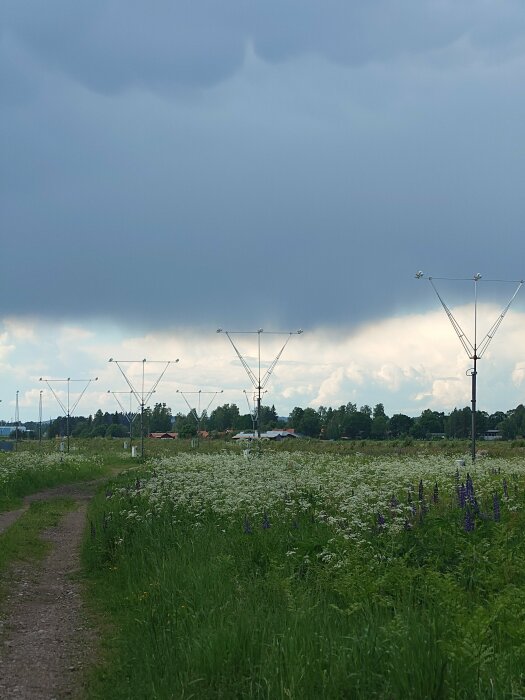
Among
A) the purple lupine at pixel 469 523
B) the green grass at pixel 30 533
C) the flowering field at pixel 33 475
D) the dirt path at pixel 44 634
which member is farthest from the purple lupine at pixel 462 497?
the flowering field at pixel 33 475

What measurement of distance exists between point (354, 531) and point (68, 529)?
10.8 metres

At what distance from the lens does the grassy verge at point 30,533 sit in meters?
16.0

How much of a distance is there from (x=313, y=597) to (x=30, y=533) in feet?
39.0

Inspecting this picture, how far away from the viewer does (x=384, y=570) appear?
32.6ft

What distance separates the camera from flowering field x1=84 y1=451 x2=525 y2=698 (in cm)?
642

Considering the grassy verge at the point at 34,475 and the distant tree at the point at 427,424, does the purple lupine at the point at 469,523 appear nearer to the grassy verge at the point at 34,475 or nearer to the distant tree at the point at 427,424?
the grassy verge at the point at 34,475

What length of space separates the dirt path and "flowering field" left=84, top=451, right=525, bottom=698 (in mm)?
395

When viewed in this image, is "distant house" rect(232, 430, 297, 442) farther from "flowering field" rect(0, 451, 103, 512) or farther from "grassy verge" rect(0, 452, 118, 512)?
"flowering field" rect(0, 451, 103, 512)

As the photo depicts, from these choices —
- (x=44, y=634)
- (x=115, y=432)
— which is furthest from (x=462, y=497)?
(x=115, y=432)

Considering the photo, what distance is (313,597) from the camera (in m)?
9.14

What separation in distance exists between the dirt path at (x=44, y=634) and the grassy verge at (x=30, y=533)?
48 centimetres

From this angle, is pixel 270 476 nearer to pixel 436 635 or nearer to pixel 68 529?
pixel 68 529

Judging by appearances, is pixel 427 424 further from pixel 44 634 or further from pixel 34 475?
pixel 44 634

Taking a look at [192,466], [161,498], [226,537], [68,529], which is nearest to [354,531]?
[226,537]
